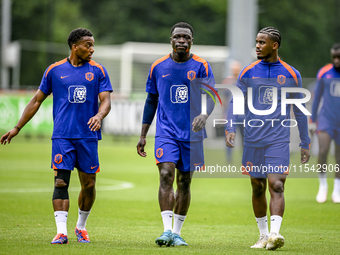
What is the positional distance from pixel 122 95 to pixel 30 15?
30166mm

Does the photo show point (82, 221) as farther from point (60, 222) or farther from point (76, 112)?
point (76, 112)

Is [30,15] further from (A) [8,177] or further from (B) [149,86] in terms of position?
(B) [149,86]

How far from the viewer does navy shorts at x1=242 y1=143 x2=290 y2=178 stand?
6.71 m

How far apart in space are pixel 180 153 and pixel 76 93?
134 cm

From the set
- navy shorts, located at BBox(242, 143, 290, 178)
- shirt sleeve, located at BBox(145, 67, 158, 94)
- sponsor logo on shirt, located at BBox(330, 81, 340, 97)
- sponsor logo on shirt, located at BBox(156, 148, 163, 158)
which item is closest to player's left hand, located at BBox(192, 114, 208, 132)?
sponsor logo on shirt, located at BBox(156, 148, 163, 158)

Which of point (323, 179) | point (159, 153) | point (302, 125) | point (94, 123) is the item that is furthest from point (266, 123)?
point (323, 179)

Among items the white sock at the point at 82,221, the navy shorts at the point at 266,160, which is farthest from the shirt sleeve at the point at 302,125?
the white sock at the point at 82,221

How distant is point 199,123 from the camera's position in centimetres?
684

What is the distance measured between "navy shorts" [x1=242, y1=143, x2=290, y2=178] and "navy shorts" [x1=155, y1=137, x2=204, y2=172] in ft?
1.75

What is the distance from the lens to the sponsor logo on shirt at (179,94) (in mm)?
7055

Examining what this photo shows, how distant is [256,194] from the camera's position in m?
7.02

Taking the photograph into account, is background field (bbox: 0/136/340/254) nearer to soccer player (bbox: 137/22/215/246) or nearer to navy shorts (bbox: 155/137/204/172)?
soccer player (bbox: 137/22/215/246)

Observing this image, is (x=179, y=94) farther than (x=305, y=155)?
Yes

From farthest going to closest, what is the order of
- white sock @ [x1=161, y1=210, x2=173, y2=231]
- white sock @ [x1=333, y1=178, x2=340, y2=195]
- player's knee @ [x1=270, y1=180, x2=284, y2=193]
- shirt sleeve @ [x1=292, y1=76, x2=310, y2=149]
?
white sock @ [x1=333, y1=178, x2=340, y2=195] < shirt sleeve @ [x1=292, y1=76, x2=310, y2=149] < white sock @ [x1=161, y1=210, x2=173, y2=231] < player's knee @ [x1=270, y1=180, x2=284, y2=193]
